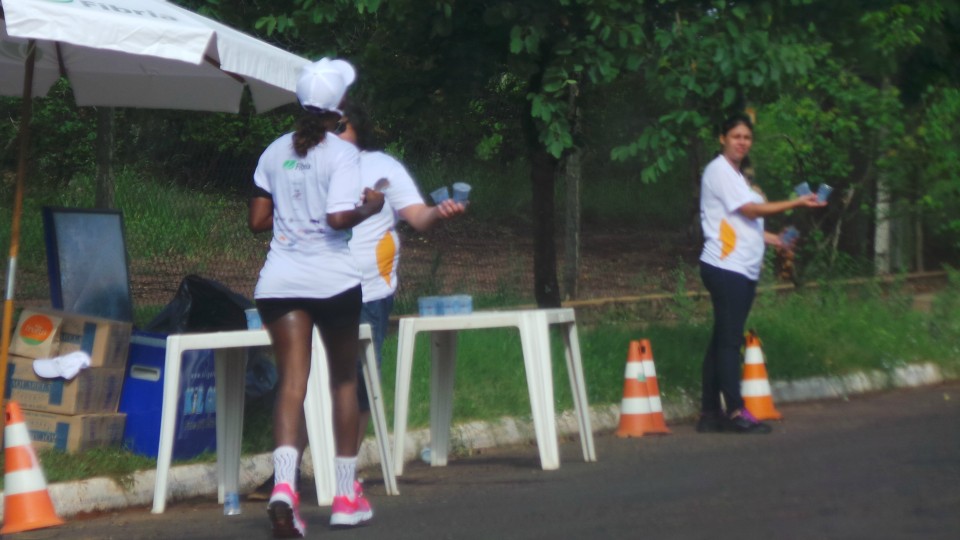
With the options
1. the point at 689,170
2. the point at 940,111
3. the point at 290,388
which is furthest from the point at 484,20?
the point at 689,170

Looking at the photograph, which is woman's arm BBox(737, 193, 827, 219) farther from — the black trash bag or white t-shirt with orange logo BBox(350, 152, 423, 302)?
the black trash bag

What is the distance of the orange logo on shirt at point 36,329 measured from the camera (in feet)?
23.0

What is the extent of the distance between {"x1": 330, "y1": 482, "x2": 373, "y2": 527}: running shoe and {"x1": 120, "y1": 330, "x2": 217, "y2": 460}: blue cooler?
1607 millimetres

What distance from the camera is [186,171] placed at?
11273mm

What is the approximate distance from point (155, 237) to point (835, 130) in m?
5.89

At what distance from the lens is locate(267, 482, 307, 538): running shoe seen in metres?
5.26

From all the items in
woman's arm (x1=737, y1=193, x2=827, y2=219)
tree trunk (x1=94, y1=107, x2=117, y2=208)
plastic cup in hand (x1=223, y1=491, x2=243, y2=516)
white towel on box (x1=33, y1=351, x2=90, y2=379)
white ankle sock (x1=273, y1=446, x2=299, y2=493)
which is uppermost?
tree trunk (x1=94, y1=107, x2=117, y2=208)

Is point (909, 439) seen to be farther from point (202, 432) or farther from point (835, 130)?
point (835, 130)

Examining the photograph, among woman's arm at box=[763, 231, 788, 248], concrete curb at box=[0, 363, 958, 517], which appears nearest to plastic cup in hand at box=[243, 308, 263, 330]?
concrete curb at box=[0, 363, 958, 517]

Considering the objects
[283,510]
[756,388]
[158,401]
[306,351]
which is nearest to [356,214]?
[306,351]

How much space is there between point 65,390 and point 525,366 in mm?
2228

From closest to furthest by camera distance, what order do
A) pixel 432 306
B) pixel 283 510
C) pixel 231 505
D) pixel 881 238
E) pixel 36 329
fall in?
pixel 283 510 < pixel 231 505 < pixel 36 329 < pixel 432 306 < pixel 881 238

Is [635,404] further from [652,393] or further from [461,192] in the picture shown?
[461,192]

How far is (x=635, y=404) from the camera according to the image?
8.62m
